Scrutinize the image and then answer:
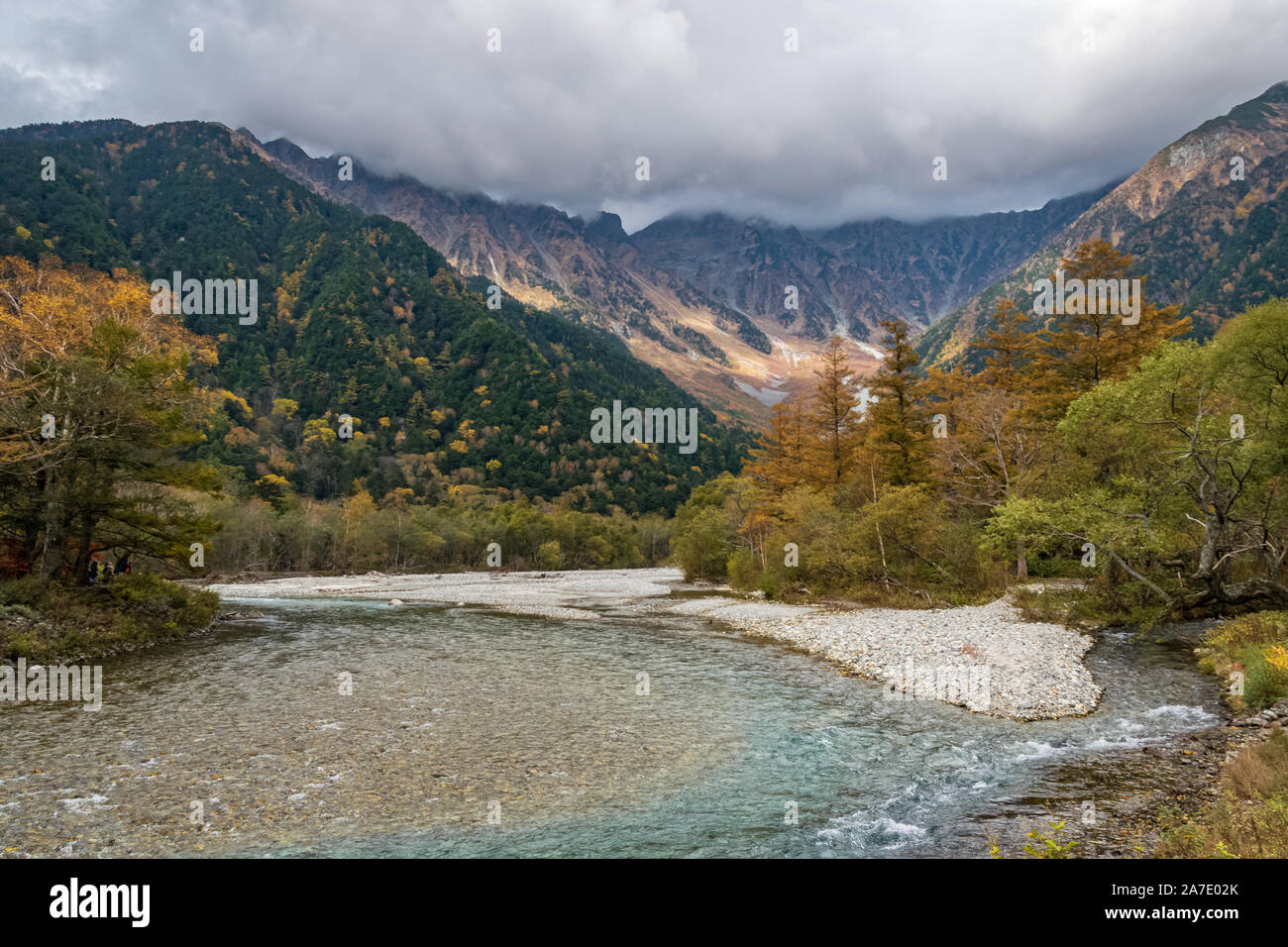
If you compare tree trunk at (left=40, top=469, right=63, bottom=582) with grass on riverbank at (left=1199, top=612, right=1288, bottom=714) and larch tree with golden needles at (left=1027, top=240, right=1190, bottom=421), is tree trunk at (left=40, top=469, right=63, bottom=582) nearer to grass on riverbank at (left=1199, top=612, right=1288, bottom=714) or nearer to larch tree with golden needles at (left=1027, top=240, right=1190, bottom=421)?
grass on riverbank at (left=1199, top=612, right=1288, bottom=714)

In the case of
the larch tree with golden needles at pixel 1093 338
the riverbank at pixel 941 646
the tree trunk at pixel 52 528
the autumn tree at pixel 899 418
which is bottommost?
the riverbank at pixel 941 646

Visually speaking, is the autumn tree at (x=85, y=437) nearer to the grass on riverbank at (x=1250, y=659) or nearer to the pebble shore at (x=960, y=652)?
the pebble shore at (x=960, y=652)

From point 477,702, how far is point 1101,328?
176ft

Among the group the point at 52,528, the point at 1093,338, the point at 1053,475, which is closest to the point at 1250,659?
the point at 1053,475

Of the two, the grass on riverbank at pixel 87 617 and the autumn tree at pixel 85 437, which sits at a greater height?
the autumn tree at pixel 85 437

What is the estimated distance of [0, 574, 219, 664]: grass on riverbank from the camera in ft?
81.2

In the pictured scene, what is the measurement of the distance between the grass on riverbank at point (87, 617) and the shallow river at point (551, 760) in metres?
2.04

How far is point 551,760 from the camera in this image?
14766mm

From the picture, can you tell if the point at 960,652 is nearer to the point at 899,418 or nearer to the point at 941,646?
the point at 941,646

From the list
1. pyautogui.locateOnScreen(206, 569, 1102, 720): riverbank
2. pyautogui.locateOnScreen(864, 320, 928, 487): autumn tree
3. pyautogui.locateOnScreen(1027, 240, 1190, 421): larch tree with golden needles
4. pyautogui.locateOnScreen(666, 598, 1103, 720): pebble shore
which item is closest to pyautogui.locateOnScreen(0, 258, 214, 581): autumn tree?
A: pyautogui.locateOnScreen(206, 569, 1102, 720): riverbank

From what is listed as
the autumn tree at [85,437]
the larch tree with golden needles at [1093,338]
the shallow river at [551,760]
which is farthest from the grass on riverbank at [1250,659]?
the autumn tree at [85,437]

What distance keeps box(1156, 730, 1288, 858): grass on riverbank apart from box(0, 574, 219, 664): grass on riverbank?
32.7 metres

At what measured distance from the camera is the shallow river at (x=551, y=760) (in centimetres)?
1071
